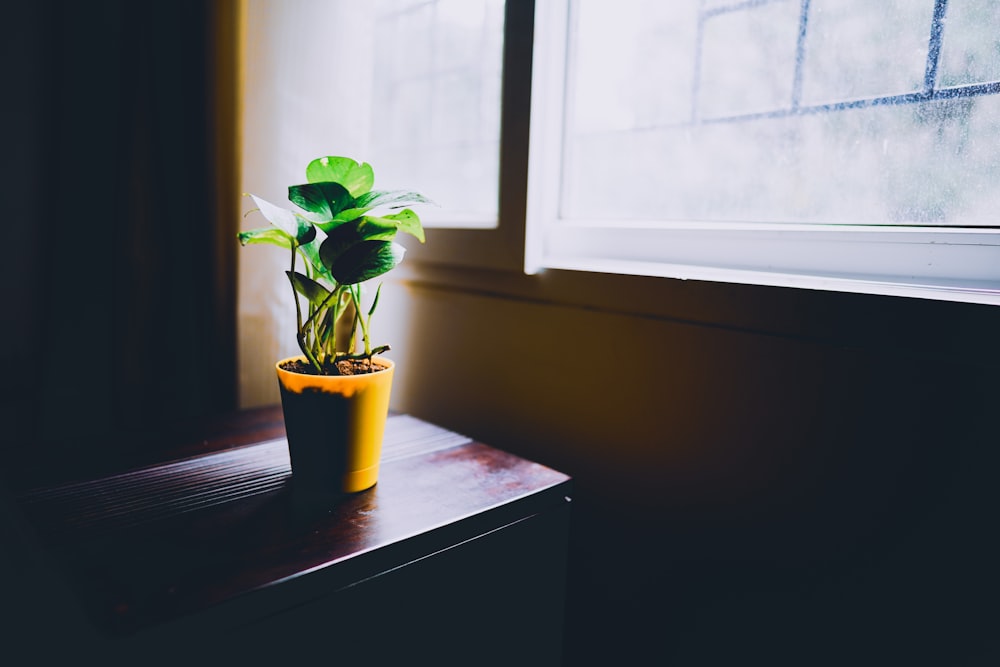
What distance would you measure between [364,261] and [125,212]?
701 millimetres

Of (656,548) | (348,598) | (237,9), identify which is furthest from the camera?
(237,9)

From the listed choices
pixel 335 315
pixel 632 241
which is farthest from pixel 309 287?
pixel 632 241

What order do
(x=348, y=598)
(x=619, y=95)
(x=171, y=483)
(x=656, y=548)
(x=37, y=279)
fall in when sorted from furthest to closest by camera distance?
(x=37, y=279), (x=619, y=95), (x=656, y=548), (x=171, y=483), (x=348, y=598)

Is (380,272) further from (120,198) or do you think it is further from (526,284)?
(120,198)

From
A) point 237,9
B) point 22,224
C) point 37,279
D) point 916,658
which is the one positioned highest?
point 237,9

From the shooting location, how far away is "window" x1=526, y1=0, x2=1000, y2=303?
2.16 feet

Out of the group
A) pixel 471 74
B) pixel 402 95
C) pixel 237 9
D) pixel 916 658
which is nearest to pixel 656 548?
pixel 916 658

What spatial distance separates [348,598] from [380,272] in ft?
1.06

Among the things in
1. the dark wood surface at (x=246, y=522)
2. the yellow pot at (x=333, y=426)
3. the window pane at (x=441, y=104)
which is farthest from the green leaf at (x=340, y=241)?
the window pane at (x=441, y=104)

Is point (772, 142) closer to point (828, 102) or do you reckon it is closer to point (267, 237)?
point (828, 102)

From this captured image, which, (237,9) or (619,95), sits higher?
(237,9)

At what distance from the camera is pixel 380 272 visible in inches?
25.6

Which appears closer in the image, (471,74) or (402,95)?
(471,74)

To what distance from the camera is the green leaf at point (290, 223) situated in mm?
630
